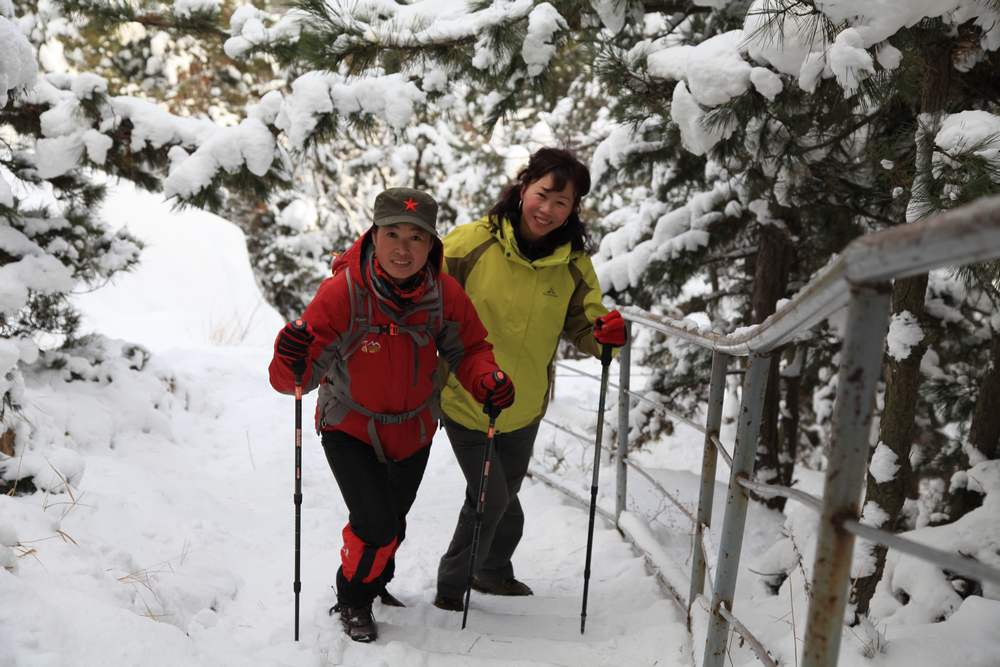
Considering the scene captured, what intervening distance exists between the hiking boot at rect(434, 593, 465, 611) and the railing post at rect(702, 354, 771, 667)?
1.52 meters

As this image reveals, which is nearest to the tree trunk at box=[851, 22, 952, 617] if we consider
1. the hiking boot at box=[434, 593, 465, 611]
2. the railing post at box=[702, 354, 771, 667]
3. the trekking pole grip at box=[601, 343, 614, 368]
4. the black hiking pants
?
the railing post at box=[702, 354, 771, 667]

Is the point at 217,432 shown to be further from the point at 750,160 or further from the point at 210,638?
the point at 750,160

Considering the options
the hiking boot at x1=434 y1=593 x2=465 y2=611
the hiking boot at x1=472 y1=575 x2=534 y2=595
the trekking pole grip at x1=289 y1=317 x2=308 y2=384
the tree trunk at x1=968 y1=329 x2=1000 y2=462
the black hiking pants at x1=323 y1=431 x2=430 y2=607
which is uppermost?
the trekking pole grip at x1=289 y1=317 x2=308 y2=384

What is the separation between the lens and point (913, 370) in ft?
11.1

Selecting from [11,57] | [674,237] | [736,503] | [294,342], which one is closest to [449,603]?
[294,342]

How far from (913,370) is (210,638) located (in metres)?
3.22

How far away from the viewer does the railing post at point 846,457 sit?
51.6 inches

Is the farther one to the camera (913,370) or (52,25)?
(52,25)

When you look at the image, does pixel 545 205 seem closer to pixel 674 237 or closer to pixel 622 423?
pixel 622 423

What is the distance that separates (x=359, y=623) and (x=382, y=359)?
3.77 feet

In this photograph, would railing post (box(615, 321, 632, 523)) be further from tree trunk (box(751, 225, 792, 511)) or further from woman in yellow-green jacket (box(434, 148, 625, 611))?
tree trunk (box(751, 225, 792, 511))

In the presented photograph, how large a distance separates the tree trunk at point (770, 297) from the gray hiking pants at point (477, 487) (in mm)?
2503

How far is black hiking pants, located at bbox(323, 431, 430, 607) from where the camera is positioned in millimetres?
3301

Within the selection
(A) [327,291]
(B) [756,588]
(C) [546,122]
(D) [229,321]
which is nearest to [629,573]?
(B) [756,588]
